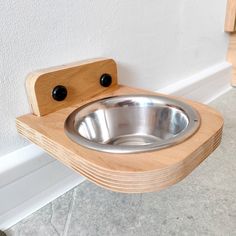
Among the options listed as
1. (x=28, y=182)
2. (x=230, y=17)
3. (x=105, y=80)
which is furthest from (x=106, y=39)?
(x=230, y=17)

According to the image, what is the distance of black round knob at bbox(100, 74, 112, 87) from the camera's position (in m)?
0.50

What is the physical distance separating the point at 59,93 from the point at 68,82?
0.10ft

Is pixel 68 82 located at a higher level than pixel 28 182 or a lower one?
higher

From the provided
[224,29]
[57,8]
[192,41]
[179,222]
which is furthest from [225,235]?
[224,29]

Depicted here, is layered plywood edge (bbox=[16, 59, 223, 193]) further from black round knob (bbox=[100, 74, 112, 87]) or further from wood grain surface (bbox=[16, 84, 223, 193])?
black round knob (bbox=[100, 74, 112, 87])

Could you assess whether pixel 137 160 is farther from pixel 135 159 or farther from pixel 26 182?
pixel 26 182

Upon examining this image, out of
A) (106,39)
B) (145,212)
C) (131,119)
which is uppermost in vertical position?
(106,39)

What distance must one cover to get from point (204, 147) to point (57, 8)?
0.32 meters

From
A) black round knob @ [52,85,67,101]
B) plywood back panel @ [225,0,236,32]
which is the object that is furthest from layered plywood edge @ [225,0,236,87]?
black round knob @ [52,85,67,101]

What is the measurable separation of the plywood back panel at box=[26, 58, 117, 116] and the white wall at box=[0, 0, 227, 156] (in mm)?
31

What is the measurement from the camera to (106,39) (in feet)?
1.77

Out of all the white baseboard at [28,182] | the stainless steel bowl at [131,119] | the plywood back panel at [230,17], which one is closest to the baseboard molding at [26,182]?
the white baseboard at [28,182]

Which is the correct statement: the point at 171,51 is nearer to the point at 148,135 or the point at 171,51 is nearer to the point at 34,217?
the point at 148,135

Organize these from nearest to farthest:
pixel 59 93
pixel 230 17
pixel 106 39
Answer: pixel 59 93 → pixel 106 39 → pixel 230 17
